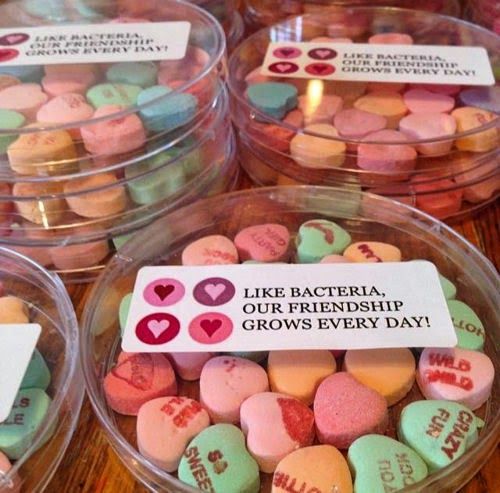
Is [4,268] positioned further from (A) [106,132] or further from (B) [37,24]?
(B) [37,24]

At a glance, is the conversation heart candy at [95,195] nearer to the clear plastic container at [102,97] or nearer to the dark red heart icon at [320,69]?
the clear plastic container at [102,97]

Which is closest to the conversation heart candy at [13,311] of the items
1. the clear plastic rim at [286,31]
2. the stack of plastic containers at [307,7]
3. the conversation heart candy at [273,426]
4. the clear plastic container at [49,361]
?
the clear plastic container at [49,361]

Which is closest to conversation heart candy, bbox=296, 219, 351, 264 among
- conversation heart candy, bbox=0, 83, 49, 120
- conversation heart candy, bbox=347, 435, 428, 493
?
conversation heart candy, bbox=347, 435, 428, 493

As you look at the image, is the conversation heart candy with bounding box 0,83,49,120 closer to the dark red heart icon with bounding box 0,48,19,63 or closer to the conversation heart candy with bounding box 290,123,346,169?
the dark red heart icon with bounding box 0,48,19,63

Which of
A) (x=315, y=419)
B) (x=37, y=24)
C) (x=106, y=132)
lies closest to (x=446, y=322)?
(x=315, y=419)

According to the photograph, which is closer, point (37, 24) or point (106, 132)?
point (106, 132)

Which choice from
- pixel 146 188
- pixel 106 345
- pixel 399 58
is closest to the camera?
pixel 106 345
